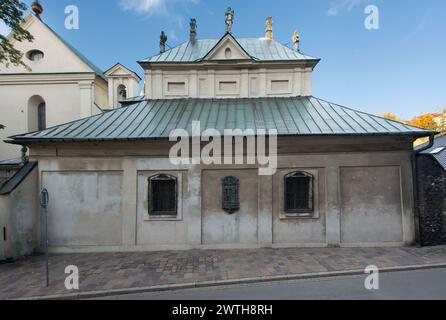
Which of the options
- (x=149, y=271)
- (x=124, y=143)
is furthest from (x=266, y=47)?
(x=149, y=271)

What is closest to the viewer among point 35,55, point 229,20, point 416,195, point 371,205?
point 416,195

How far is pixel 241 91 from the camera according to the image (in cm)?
1308

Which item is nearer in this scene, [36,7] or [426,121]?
[36,7]

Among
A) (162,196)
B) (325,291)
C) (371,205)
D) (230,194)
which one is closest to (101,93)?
(162,196)

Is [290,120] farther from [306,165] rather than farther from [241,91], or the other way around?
[241,91]

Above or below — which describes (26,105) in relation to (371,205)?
above

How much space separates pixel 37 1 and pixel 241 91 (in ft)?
58.7

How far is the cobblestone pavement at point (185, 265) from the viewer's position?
684 cm

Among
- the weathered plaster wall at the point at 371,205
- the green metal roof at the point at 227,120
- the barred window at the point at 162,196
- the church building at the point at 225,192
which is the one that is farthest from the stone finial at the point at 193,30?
the weathered plaster wall at the point at 371,205

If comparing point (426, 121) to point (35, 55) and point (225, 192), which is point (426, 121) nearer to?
point (225, 192)

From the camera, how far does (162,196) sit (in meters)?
10.2

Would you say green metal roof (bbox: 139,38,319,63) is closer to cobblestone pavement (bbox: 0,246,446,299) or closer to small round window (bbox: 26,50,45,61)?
cobblestone pavement (bbox: 0,246,446,299)

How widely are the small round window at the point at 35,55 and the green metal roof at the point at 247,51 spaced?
10.1m

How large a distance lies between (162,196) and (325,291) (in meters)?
6.58
